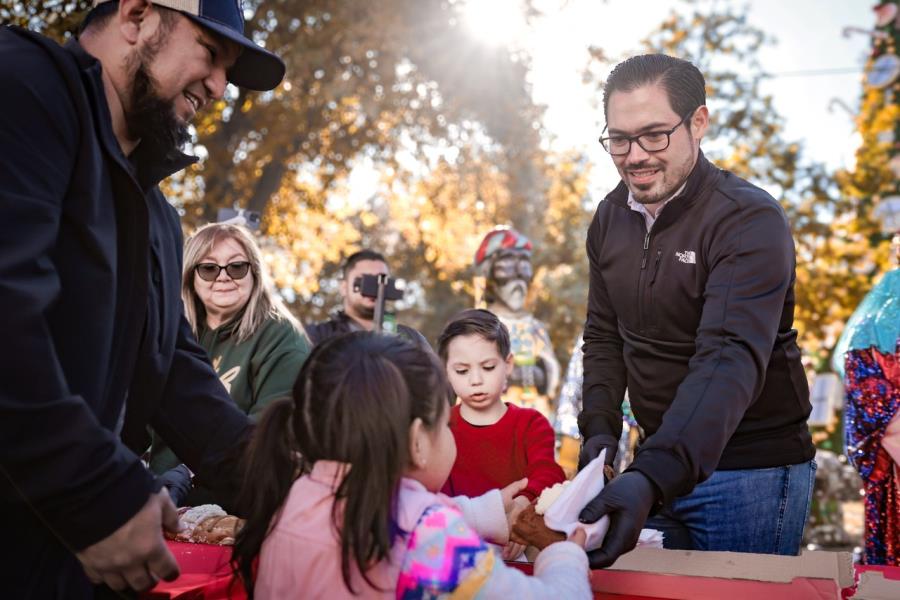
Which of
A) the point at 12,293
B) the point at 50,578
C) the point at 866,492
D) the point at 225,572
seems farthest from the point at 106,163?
the point at 866,492

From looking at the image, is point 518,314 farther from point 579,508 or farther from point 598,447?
point 579,508

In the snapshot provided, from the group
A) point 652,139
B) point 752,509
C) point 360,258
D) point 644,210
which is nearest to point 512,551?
point 752,509

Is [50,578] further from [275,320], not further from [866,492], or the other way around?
[866,492]

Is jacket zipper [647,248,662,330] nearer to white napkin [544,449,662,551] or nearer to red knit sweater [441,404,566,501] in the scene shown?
white napkin [544,449,662,551]

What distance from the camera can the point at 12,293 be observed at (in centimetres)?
132

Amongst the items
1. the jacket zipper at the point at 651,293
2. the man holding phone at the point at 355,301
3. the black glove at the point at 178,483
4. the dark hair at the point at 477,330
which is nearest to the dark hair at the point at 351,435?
the jacket zipper at the point at 651,293

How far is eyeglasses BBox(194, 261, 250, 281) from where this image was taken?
418 cm

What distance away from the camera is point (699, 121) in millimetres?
2590

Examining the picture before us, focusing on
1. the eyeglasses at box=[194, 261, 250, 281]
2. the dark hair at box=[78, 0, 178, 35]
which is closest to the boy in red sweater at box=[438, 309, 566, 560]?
the eyeglasses at box=[194, 261, 250, 281]

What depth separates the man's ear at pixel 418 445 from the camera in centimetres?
181

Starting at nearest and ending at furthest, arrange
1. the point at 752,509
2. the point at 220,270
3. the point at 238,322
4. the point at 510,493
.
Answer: the point at 752,509 → the point at 510,493 → the point at 238,322 → the point at 220,270

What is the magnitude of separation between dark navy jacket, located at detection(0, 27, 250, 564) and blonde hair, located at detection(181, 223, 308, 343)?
2274 mm

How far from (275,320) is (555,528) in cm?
246

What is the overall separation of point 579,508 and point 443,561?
40 centimetres
